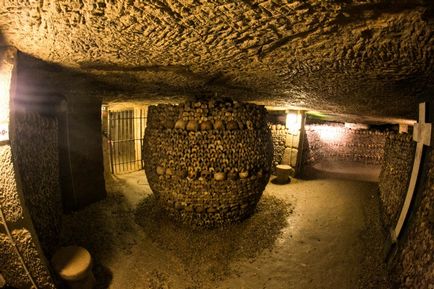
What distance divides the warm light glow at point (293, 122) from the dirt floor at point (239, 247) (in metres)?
3.04

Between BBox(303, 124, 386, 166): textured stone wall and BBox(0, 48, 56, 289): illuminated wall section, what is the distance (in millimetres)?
7720

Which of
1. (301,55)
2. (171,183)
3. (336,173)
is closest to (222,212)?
(171,183)

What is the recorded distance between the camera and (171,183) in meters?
3.67

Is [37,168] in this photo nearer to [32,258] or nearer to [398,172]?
[32,258]

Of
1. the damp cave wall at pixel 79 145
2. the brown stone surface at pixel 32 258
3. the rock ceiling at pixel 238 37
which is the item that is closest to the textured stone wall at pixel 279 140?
the damp cave wall at pixel 79 145

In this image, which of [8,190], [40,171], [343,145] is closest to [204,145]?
[40,171]

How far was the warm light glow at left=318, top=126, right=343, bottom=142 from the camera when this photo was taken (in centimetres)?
874

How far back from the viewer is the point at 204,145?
348 cm

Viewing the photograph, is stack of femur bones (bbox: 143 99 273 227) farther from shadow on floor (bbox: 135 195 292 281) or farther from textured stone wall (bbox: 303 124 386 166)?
textured stone wall (bbox: 303 124 386 166)

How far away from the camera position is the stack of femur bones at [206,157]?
3484 mm

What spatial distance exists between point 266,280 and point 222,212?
120cm

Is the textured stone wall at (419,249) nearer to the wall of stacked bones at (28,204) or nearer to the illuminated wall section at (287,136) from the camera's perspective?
the wall of stacked bones at (28,204)

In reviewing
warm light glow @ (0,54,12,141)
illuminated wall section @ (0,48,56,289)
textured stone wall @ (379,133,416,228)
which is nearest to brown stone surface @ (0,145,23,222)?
illuminated wall section @ (0,48,56,289)

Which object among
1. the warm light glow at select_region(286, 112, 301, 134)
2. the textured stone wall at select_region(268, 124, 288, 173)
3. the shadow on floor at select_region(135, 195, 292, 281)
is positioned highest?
the warm light glow at select_region(286, 112, 301, 134)
